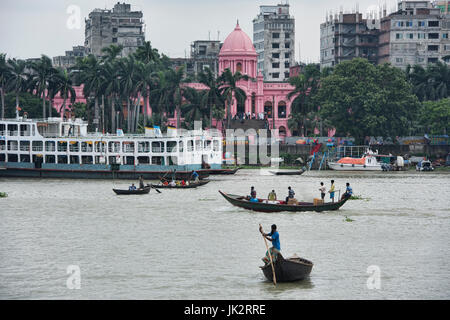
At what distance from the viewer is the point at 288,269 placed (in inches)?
1032

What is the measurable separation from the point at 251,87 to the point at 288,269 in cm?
8574

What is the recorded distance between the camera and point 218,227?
39.1 m

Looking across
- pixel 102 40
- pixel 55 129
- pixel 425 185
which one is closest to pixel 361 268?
pixel 425 185

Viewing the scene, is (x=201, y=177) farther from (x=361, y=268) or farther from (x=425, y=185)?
(x=361, y=268)

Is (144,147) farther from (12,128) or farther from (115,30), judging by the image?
(115,30)

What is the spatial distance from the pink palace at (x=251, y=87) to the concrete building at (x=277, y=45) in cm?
3429

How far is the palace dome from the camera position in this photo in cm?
11219

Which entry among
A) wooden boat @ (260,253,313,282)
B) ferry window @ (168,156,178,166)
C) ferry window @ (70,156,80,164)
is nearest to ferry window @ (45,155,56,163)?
ferry window @ (70,156,80,164)

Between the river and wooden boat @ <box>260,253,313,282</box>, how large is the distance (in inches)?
11.0

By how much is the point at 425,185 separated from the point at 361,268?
3736cm

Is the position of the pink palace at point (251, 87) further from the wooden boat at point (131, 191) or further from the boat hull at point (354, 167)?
the wooden boat at point (131, 191)

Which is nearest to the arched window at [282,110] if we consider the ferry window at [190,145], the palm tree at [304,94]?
the palm tree at [304,94]

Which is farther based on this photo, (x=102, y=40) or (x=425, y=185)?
(x=102, y=40)

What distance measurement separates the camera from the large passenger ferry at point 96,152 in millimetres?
66812
